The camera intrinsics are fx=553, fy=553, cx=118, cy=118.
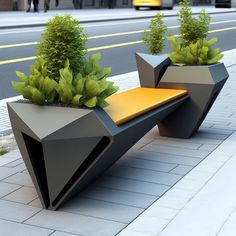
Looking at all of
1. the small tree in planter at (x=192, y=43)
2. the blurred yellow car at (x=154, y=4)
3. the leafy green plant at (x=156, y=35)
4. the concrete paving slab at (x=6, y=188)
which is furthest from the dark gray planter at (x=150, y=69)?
the blurred yellow car at (x=154, y=4)

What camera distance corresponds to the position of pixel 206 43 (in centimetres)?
670

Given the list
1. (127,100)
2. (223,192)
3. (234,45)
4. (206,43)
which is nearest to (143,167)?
(127,100)

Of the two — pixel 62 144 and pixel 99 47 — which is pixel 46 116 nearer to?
pixel 62 144

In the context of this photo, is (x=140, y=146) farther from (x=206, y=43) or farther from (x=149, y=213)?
(x=149, y=213)

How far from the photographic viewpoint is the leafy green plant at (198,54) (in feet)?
21.8

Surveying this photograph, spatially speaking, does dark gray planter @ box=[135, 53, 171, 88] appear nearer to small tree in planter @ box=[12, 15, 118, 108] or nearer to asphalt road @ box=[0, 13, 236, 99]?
small tree in planter @ box=[12, 15, 118, 108]

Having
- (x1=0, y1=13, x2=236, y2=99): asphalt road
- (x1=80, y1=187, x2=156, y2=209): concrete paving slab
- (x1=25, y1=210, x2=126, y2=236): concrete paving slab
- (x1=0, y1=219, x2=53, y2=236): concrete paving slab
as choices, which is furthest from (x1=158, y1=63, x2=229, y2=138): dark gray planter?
(x1=0, y1=13, x2=236, y2=99): asphalt road

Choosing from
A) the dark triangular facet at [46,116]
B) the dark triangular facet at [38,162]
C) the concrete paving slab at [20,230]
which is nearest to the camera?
the concrete paving slab at [20,230]

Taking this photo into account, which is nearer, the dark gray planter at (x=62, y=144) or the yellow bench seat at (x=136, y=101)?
the dark gray planter at (x=62, y=144)

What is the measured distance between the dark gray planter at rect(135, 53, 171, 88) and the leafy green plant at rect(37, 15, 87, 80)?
2232 millimetres

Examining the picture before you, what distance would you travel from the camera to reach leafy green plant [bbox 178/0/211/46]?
22.6 feet

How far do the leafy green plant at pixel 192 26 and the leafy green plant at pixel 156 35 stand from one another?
36cm

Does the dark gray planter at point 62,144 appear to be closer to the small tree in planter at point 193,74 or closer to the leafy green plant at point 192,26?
the small tree in planter at point 193,74

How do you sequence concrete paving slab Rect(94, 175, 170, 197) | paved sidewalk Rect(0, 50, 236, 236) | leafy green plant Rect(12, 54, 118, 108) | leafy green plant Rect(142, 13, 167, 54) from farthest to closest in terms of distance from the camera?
leafy green plant Rect(142, 13, 167, 54)
concrete paving slab Rect(94, 175, 170, 197)
leafy green plant Rect(12, 54, 118, 108)
paved sidewalk Rect(0, 50, 236, 236)
